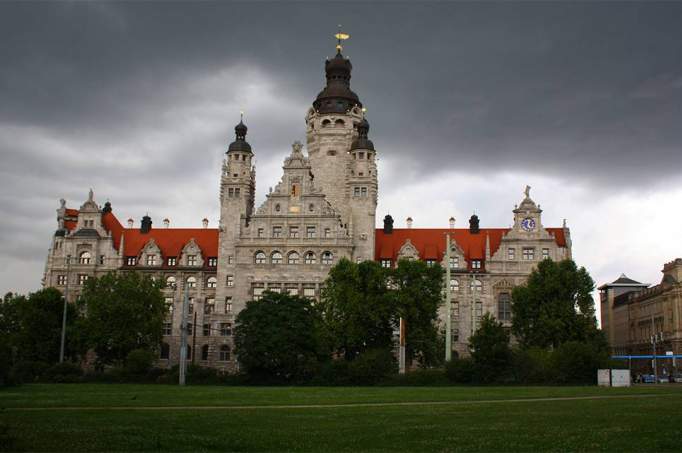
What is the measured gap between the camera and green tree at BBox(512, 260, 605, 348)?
76062 mm

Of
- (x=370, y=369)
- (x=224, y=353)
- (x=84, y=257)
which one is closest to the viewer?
(x=370, y=369)

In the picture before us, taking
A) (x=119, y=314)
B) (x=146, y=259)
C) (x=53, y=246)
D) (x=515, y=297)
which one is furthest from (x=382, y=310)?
(x=53, y=246)

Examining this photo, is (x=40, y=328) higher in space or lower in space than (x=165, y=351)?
higher

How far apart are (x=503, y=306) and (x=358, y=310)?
978 inches

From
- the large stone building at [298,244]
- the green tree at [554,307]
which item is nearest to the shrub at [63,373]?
the large stone building at [298,244]

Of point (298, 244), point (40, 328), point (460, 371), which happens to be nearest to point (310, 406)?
point (460, 371)

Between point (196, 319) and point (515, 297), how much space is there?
36.9 m

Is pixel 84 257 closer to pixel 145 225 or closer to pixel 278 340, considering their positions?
pixel 145 225

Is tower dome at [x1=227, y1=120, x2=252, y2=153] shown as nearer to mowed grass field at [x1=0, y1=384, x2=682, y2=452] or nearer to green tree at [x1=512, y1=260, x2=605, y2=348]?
green tree at [x1=512, y1=260, x2=605, y2=348]

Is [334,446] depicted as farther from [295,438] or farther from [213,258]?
[213,258]

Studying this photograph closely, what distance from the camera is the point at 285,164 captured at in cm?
9269

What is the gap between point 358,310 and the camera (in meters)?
72.9

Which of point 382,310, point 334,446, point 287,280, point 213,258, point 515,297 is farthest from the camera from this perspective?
point 213,258

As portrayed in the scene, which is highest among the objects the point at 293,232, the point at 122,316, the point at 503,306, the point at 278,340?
the point at 293,232
